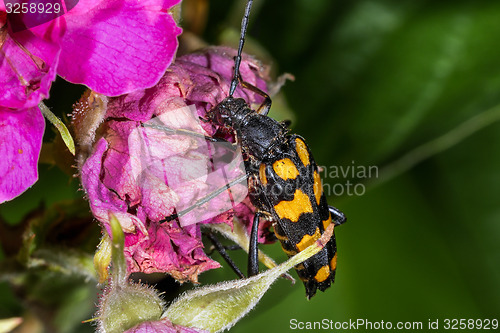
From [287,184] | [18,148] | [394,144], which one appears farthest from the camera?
[394,144]

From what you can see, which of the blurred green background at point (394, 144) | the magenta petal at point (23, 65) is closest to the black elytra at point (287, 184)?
the blurred green background at point (394, 144)

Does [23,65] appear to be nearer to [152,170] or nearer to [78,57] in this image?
[78,57]

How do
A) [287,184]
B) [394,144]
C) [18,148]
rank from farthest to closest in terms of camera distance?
1. [394,144]
2. [287,184]
3. [18,148]

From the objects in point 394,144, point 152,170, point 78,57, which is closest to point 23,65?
point 78,57

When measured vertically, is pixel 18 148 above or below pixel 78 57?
below

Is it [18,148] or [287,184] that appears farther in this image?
[287,184]

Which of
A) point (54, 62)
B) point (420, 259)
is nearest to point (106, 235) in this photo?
point (54, 62)

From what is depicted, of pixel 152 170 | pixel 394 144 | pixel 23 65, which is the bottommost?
pixel 152 170

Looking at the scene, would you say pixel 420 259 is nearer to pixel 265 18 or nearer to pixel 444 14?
pixel 444 14

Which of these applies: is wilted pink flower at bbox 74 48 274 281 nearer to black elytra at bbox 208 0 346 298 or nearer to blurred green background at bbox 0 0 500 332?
black elytra at bbox 208 0 346 298
